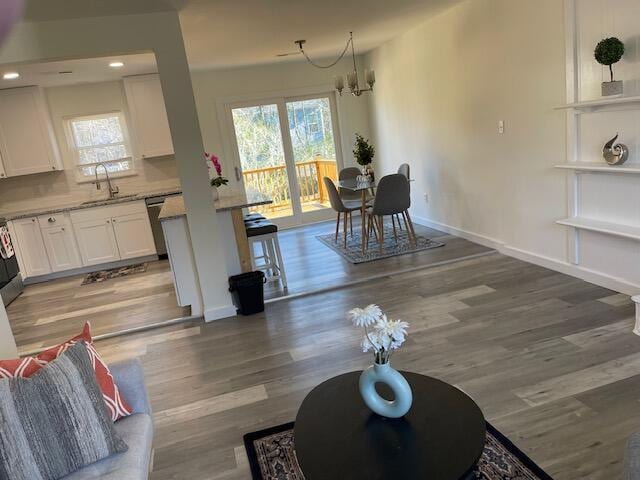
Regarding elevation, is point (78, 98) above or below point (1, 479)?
above

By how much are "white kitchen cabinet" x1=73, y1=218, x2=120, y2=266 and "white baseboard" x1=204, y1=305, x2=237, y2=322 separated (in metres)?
2.87

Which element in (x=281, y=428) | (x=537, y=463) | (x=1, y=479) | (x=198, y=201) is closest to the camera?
(x=1, y=479)

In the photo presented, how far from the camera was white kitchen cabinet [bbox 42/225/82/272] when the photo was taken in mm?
6133

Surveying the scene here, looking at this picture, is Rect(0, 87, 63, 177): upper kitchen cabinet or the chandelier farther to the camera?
Rect(0, 87, 63, 177): upper kitchen cabinet

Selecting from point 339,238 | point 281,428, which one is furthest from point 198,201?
point 339,238

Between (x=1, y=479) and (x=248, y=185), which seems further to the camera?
(x=248, y=185)

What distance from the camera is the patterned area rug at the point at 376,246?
530 cm

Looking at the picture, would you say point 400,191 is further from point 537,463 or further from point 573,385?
point 537,463

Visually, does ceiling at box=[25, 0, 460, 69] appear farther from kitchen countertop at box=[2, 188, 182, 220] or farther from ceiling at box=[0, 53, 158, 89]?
kitchen countertop at box=[2, 188, 182, 220]

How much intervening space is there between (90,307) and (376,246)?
123 inches

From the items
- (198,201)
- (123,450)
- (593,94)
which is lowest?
(123,450)

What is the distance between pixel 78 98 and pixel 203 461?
5.72 m

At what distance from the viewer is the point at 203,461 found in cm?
231

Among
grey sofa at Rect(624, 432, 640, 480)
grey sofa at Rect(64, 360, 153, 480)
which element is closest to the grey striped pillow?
grey sofa at Rect(64, 360, 153, 480)
